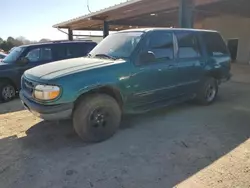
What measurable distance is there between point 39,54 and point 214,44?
18.1 feet

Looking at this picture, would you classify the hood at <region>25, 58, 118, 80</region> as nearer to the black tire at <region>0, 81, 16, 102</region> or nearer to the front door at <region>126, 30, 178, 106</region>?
the front door at <region>126, 30, 178, 106</region>

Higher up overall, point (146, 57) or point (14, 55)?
point (146, 57)

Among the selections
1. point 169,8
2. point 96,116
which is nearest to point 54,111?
point 96,116

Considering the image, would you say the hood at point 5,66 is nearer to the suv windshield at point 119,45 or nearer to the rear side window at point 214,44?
the suv windshield at point 119,45

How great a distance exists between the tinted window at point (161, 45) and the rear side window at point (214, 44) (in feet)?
4.32

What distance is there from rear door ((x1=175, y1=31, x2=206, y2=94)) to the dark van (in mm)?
4340

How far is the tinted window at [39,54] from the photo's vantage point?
27.6 ft

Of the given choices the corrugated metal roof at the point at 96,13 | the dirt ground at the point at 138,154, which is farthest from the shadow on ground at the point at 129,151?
the corrugated metal roof at the point at 96,13

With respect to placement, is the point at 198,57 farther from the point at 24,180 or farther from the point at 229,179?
the point at 24,180

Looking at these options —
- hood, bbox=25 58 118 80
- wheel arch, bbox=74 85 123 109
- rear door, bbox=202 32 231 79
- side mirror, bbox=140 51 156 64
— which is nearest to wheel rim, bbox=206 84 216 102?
rear door, bbox=202 32 231 79

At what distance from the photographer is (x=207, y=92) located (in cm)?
623

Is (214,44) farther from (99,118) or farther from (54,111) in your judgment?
(54,111)

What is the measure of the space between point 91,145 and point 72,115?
23.1 inches

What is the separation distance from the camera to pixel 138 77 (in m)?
4.54
